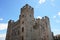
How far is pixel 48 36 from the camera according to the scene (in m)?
41.4

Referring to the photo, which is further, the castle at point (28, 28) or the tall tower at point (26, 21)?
the castle at point (28, 28)

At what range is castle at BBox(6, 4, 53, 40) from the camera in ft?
Result: 115

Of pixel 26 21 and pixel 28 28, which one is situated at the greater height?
pixel 26 21

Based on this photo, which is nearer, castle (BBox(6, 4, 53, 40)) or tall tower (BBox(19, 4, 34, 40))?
tall tower (BBox(19, 4, 34, 40))

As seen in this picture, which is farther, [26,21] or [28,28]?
[26,21]

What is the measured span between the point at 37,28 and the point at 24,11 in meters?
7.15

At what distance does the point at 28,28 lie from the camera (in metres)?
35.0

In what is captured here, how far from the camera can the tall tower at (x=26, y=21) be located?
3441 centimetres

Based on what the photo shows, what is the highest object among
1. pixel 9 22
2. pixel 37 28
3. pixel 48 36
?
pixel 9 22

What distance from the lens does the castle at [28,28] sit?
115 feet

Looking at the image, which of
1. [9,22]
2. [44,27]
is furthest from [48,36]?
[9,22]

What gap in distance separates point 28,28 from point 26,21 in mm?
2321

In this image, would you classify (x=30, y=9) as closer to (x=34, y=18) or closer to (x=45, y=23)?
(x=34, y=18)

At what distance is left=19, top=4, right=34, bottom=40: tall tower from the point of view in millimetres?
34406
